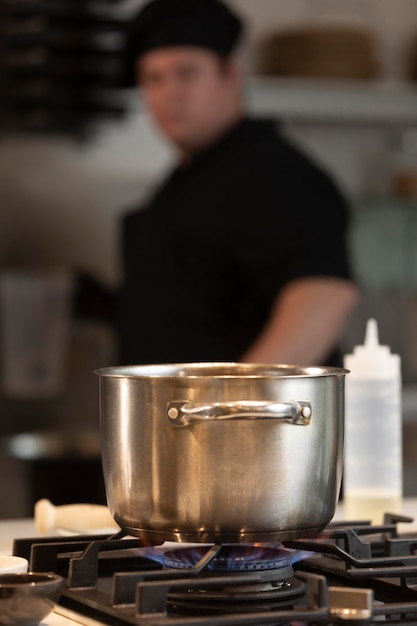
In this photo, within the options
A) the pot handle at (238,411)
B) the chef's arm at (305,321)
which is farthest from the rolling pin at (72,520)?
the chef's arm at (305,321)

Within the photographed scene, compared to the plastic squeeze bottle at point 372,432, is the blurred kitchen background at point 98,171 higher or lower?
higher

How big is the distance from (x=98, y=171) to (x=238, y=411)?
289 centimetres

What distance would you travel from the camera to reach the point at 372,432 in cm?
134

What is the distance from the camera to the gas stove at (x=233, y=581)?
819 mm

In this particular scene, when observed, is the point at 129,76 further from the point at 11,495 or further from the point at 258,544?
the point at 258,544

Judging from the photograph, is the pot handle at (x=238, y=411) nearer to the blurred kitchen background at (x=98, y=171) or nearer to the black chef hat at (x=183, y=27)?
the black chef hat at (x=183, y=27)

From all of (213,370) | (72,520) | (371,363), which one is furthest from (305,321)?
(213,370)

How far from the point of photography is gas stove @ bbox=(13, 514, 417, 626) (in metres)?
0.82

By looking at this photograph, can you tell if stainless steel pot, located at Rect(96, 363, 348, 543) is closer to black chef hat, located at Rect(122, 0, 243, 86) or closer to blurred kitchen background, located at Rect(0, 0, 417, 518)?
black chef hat, located at Rect(122, 0, 243, 86)

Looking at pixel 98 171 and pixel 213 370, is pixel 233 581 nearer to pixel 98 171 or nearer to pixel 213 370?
pixel 213 370

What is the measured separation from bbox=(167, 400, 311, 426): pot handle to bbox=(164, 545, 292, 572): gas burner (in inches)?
4.7

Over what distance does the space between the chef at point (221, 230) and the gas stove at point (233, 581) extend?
1.35 meters

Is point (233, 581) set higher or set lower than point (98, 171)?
lower

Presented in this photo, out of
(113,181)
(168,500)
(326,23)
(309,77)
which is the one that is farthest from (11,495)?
(168,500)
